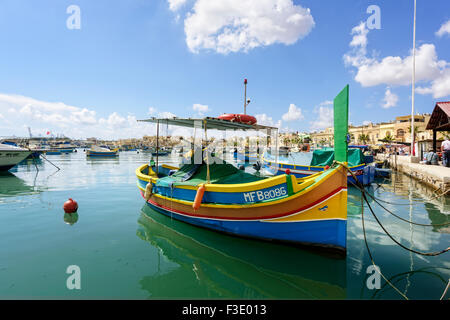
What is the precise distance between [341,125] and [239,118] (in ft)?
11.7

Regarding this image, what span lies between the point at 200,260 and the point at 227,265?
76 centimetres

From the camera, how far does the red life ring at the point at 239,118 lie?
305 inches

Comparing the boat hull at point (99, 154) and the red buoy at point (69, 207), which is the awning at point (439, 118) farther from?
the boat hull at point (99, 154)

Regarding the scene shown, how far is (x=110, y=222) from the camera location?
27.5ft

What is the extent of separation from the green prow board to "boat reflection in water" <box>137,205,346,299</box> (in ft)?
8.77

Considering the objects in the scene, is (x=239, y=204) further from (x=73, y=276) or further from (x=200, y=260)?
(x=73, y=276)

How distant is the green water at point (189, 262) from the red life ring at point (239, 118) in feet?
13.3

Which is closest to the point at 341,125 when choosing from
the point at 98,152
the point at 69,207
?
the point at 69,207

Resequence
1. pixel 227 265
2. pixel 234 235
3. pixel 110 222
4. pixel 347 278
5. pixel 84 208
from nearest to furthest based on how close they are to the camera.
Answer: pixel 347 278 → pixel 227 265 → pixel 234 235 → pixel 110 222 → pixel 84 208

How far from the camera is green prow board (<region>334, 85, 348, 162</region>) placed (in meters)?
5.04

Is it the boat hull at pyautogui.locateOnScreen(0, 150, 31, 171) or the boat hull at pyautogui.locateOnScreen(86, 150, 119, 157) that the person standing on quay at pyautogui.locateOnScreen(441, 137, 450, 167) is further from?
the boat hull at pyautogui.locateOnScreen(86, 150, 119, 157)

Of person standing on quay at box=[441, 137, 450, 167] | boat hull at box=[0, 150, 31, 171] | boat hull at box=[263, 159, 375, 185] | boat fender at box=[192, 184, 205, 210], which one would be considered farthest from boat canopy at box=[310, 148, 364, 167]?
boat hull at box=[0, 150, 31, 171]

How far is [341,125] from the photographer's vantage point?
17.2 feet
